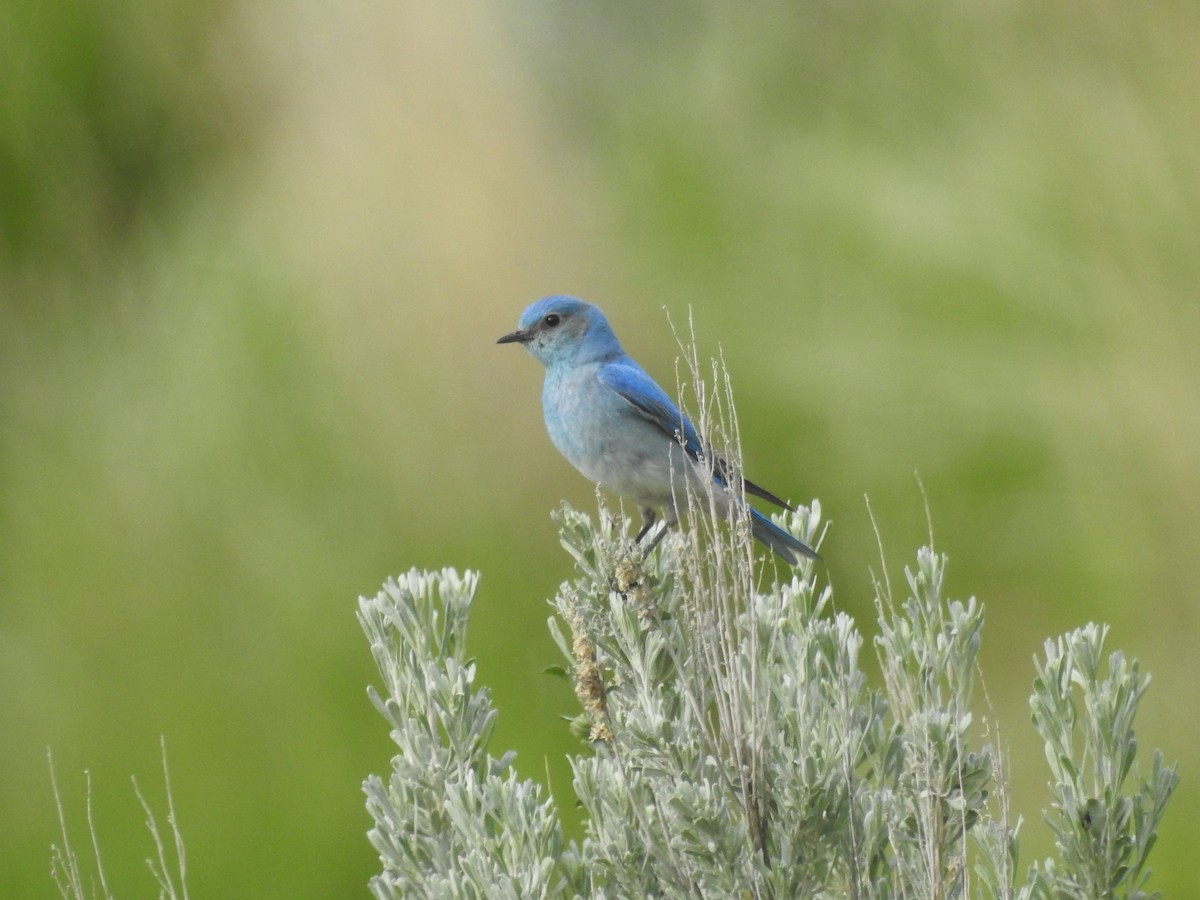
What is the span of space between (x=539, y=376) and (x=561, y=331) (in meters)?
3.39

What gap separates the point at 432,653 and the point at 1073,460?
539 cm

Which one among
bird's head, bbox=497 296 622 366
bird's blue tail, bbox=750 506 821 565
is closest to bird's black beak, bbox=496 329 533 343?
bird's head, bbox=497 296 622 366

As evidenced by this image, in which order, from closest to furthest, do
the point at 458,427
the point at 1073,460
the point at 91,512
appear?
the point at 1073,460, the point at 458,427, the point at 91,512

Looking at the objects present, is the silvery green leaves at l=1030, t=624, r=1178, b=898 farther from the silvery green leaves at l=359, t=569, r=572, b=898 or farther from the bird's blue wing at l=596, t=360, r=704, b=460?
the bird's blue wing at l=596, t=360, r=704, b=460

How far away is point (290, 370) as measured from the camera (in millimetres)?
8438

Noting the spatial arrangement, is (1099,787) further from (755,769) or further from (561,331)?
(561,331)

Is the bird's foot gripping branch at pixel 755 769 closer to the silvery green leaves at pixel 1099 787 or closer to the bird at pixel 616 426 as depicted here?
the silvery green leaves at pixel 1099 787

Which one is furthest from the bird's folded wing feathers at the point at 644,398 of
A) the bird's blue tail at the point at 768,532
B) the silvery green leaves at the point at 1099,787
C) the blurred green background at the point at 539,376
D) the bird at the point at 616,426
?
the blurred green background at the point at 539,376

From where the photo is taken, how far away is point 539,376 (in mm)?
8203

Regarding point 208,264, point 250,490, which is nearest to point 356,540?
point 250,490

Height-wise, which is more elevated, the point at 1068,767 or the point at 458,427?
the point at 458,427

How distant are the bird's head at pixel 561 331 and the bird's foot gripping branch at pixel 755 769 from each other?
79.6 inches

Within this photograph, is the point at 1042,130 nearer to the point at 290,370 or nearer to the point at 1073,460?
the point at 1073,460

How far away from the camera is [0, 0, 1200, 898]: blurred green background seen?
23.9ft
